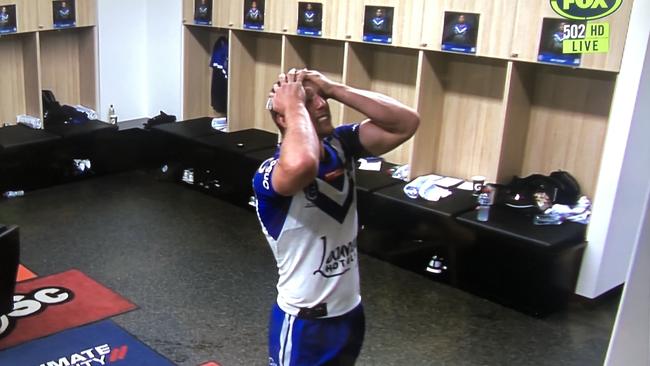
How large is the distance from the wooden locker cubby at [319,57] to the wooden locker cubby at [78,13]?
1.86m

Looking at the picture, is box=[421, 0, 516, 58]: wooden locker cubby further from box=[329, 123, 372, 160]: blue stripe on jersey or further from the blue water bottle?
box=[329, 123, 372, 160]: blue stripe on jersey

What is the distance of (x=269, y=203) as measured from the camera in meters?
1.94

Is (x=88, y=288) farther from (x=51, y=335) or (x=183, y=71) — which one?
(x=183, y=71)

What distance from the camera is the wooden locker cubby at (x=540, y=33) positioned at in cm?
357

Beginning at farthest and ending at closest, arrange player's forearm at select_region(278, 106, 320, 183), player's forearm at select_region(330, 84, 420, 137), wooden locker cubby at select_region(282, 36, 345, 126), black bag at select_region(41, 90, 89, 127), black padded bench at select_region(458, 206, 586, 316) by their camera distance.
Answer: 1. black bag at select_region(41, 90, 89, 127)
2. wooden locker cubby at select_region(282, 36, 345, 126)
3. black padded bench at select_region(458, 206, 586, 316)
4. player's forearm at select_region(330, 84, 420, 137)
5. player's forearm at select_region(278, 106, 320, 183)

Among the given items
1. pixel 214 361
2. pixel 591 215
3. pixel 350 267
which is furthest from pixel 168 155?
pixel 350 267

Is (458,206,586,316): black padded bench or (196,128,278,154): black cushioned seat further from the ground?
(196,128,278,154): black cushioned seat

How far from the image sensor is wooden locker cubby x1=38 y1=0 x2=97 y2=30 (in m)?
5.48

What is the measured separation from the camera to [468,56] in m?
4.54

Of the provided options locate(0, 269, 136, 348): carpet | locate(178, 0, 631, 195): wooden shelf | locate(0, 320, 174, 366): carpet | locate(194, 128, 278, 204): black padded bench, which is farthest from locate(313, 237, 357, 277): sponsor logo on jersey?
locate(194, 128, 278, 204): black padded bench

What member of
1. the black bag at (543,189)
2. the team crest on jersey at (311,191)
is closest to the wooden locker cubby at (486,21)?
the black bag at (543,189)

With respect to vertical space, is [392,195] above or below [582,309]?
above

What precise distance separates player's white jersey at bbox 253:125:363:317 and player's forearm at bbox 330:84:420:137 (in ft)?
0.54

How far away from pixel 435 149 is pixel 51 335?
9.13ft
